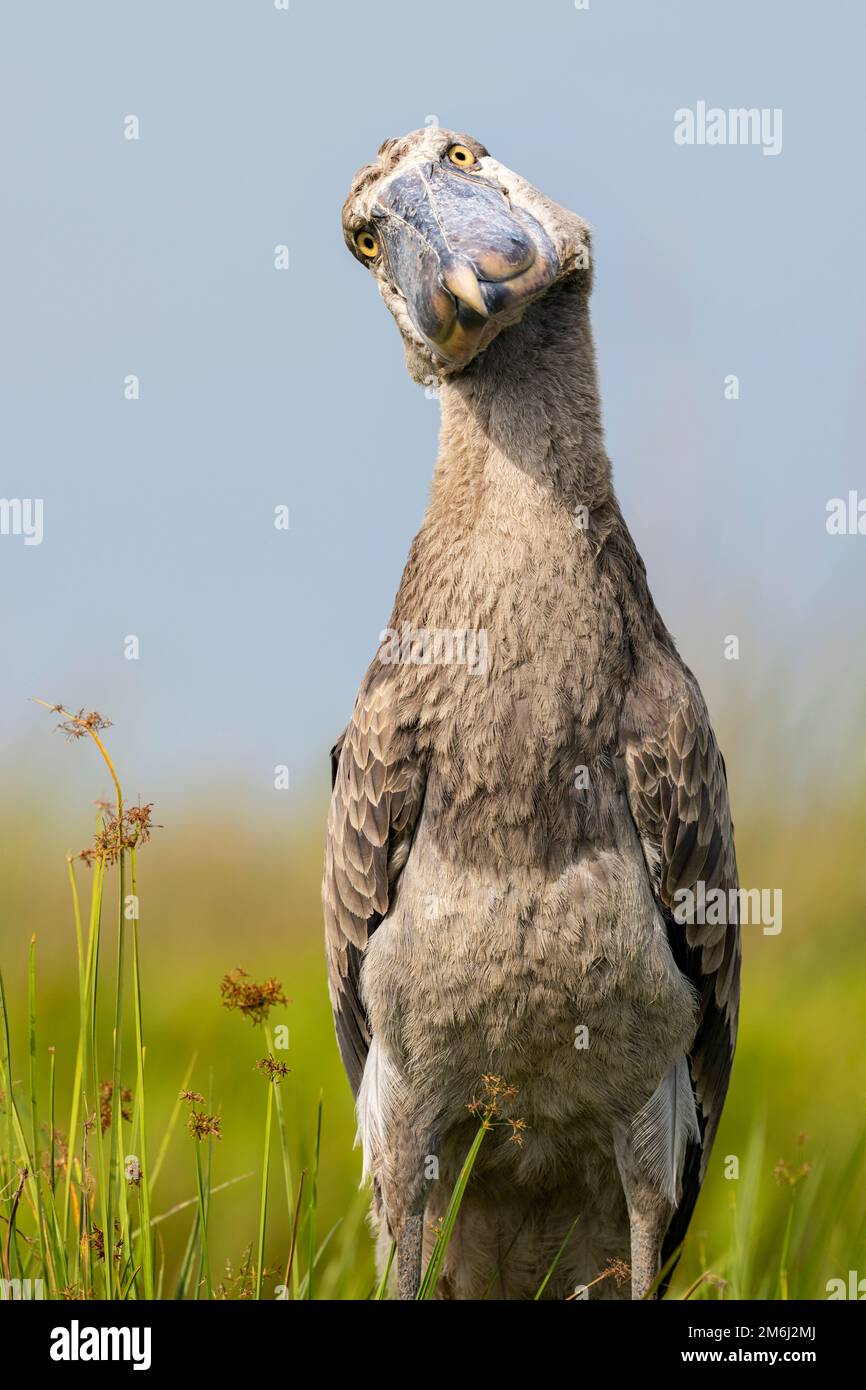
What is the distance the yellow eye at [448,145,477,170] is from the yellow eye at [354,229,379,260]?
332 millimetres

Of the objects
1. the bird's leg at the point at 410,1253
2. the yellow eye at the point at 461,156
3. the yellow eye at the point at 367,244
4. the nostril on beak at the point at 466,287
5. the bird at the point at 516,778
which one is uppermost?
the yellow eye at the point at 461,156

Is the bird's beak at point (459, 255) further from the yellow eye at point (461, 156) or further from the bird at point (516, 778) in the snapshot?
the yellow eye at point (461, 156)

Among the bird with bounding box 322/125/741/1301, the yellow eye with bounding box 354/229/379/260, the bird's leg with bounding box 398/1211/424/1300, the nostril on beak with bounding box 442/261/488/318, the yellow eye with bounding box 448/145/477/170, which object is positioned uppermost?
the yellow eye with bounding box 448/145/477/170

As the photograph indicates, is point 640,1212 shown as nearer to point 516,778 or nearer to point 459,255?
point 516,778

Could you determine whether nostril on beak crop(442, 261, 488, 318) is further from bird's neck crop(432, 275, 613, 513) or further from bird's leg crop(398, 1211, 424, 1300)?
bird's leg crop(398, 1211, 424, 1300)

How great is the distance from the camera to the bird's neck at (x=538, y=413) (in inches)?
174

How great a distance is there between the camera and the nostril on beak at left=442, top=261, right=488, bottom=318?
13.4 feet

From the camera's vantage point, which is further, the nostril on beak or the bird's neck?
the bird's neck

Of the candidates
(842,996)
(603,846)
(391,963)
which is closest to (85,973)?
(391,963)

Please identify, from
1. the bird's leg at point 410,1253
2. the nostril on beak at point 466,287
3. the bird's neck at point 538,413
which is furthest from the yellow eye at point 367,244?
the bird's leg at point 410,1253

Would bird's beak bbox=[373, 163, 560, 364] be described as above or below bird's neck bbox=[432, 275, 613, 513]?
above

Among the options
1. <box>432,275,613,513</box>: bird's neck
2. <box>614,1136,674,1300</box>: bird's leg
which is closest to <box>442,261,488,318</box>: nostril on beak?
<box>432,275,613,513</box>: bird's neck

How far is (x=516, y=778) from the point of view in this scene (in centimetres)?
429
